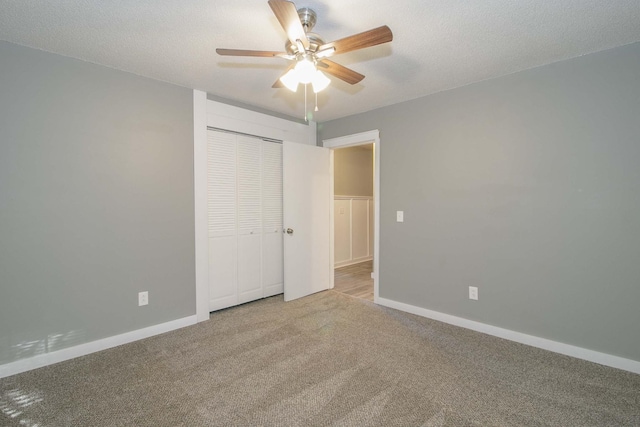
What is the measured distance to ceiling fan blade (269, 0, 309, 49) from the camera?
1373mm

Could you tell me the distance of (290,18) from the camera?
1.49 m

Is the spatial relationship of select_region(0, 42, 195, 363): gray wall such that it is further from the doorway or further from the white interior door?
the doorway

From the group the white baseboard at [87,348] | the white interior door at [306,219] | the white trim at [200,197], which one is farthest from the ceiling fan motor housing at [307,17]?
the white baseboard at [87,348]

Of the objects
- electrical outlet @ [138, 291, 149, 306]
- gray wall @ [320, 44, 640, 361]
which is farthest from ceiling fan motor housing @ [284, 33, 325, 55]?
electrical outlet @ [138, 291, 149, 306]

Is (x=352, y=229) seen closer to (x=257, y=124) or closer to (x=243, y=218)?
(x=243, y=218)

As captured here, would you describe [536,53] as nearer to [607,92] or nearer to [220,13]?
[607,92]

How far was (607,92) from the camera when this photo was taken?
7.23 feet

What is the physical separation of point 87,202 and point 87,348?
3.83 ft

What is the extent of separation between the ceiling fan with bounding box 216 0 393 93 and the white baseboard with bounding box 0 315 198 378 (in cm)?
241

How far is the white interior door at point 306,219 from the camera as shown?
3.65 m

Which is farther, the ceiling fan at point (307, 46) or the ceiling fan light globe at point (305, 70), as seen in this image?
the ceiling fan light globe at point (305, 70)

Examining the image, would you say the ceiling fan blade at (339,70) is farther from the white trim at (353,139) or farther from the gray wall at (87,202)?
the gray wall at (87,202)

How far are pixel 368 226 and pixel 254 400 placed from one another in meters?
4.72

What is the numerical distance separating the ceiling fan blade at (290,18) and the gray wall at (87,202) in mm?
1756
